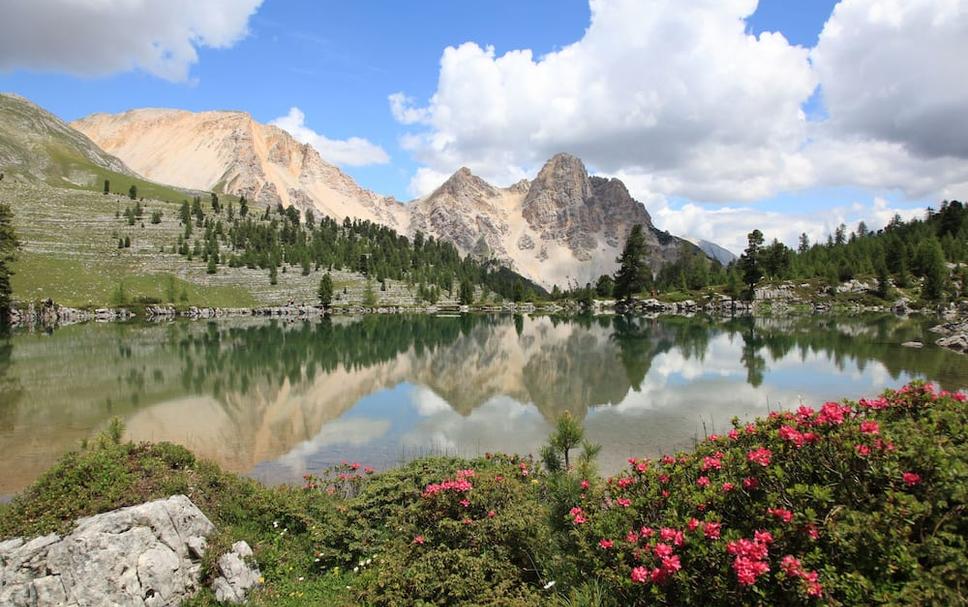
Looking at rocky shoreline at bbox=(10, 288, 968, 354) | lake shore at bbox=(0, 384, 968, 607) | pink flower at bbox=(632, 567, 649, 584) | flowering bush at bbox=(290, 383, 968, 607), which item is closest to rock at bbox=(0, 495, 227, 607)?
lake shore at bbox=(0, 384, 968, 607)

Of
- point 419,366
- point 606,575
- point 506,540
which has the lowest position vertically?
point 419,366

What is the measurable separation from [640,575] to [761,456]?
2.10 metres

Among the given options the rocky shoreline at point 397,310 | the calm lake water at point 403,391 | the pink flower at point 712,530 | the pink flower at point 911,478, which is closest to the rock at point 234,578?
the pink flower at point 712,530

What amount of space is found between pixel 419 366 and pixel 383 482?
4120cm

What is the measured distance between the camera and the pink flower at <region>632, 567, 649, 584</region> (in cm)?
628

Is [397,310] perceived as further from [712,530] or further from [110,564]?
[712,530]

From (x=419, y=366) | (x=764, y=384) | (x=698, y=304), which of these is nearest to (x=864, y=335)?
(x=764, y=384)

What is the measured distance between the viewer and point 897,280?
151125 mm

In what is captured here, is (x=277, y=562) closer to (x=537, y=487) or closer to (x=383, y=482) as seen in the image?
(x=383, y=482)

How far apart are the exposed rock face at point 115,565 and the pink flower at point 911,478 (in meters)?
10.8

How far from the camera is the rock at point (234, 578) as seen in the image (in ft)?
33.0

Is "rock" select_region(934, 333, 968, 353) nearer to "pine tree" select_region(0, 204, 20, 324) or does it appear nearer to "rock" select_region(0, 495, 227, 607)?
"rock" select_region(0, 495, 227, 607)

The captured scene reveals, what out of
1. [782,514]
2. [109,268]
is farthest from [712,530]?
[109,268]

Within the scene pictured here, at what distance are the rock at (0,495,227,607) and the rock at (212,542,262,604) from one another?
3 cm
